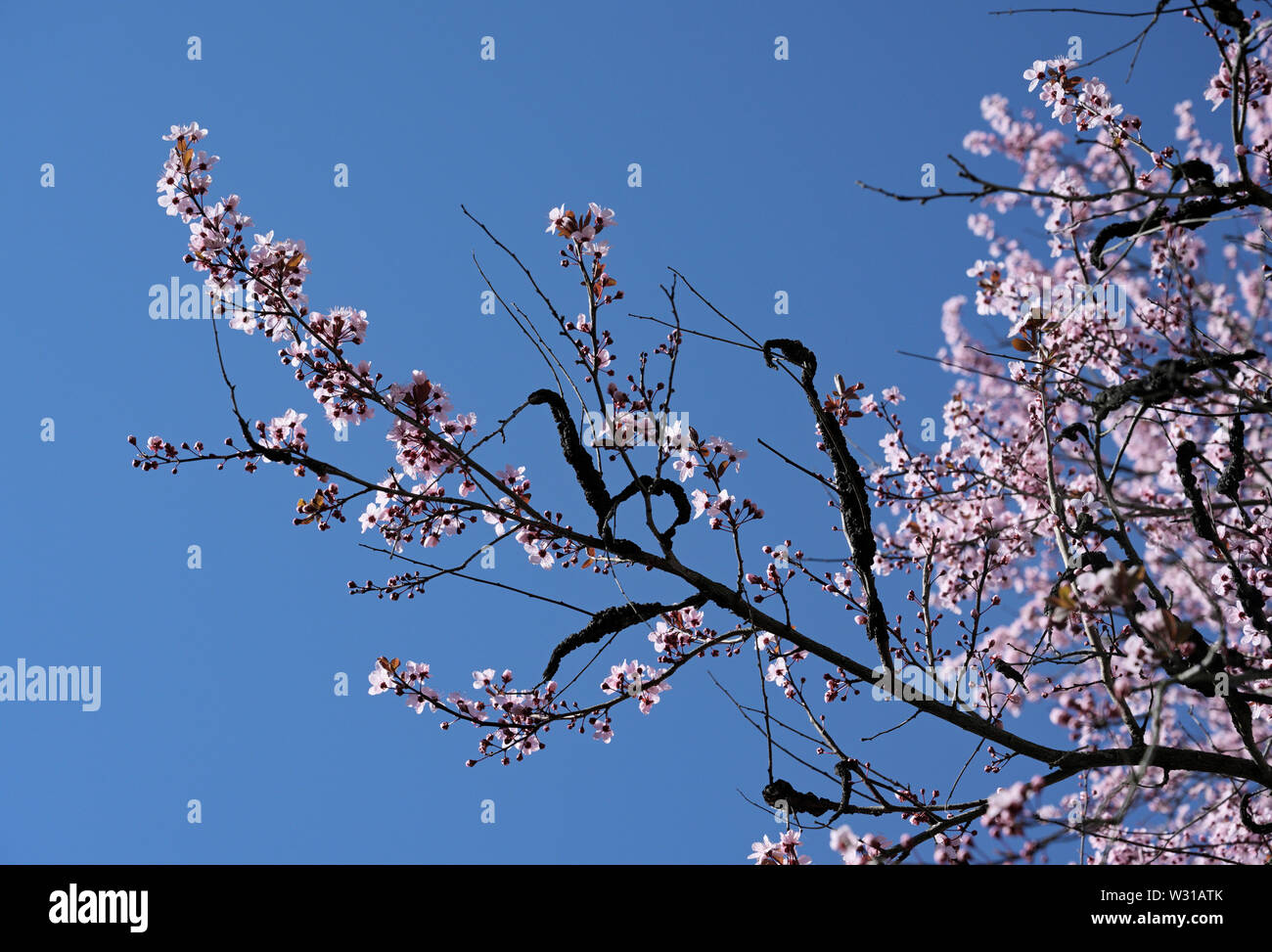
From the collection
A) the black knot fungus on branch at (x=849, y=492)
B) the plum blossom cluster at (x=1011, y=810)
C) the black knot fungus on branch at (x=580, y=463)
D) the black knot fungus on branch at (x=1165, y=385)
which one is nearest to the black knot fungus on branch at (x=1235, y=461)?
the black knot fungus on branch at (x=1165, y=385)

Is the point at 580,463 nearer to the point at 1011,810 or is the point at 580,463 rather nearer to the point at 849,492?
the point at 849,492

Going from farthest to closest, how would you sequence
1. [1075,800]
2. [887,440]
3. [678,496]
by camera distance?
[887,440] < [1075,800] < [678,496]

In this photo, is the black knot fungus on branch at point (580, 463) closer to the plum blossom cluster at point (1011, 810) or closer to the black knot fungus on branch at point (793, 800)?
the black knot fungus on branch at point (793, 800)

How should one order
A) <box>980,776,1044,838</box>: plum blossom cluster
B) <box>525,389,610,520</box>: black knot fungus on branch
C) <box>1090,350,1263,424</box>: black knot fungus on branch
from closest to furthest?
<box>980,776,1044,838</box>: plum blossom cluster, <box>1090,350,1263,424</box>: black knot fungus on branch, <box>525,389,610,520</box>: black knot fungus on branch

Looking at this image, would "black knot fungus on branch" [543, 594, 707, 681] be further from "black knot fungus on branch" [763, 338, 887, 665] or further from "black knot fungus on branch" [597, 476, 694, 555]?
"black knot fungus on branch" [763, 338, 887, 665]

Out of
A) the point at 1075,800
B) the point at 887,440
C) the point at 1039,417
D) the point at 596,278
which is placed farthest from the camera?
the point at 887,440

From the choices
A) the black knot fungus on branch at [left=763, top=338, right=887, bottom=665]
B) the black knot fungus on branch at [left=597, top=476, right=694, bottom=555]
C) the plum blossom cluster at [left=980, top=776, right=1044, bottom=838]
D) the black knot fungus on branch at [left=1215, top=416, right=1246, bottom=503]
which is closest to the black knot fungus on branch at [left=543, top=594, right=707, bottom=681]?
the black knot fungus on branch at [left=597, top=476, right=694, bottom=555]

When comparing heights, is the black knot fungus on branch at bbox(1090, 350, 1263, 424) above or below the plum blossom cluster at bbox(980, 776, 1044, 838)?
above

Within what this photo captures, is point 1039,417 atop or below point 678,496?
atop

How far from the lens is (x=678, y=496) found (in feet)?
11.2
